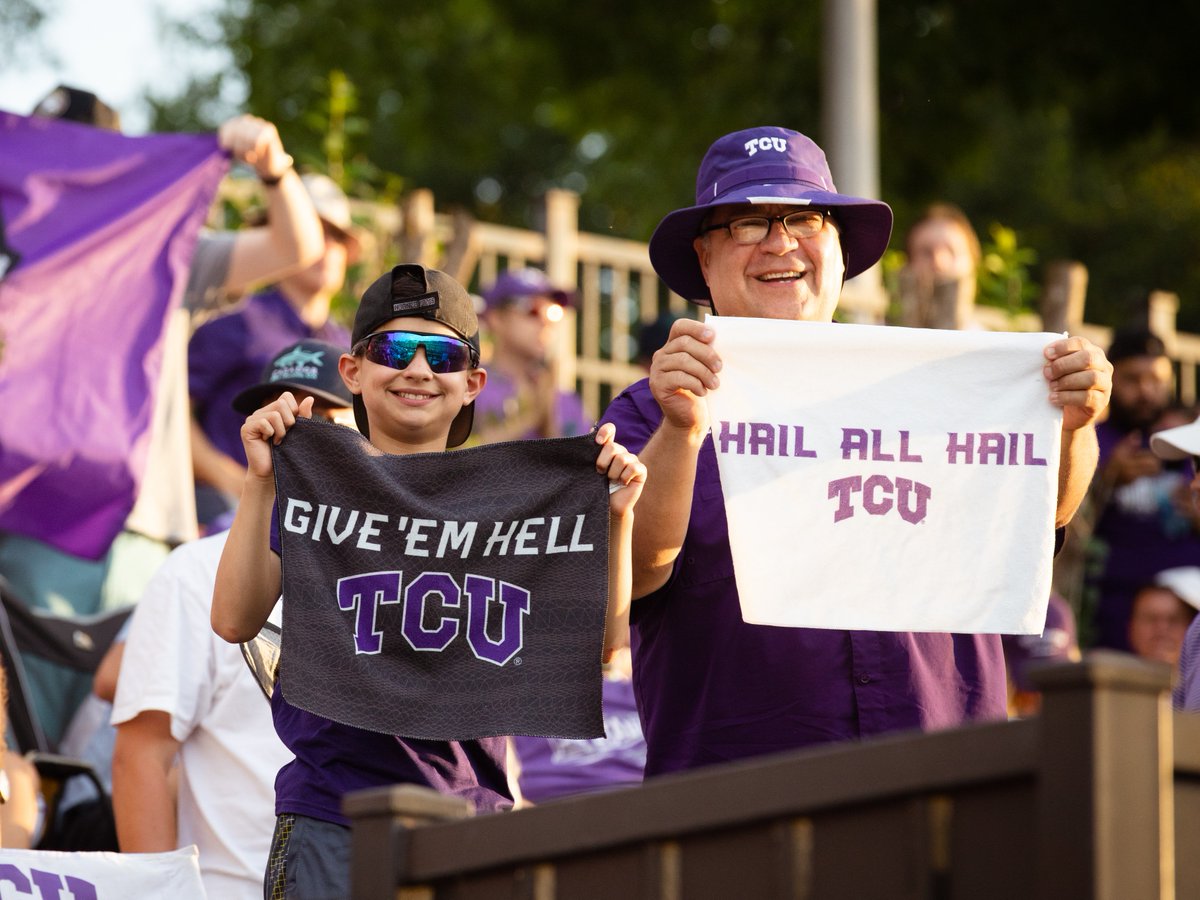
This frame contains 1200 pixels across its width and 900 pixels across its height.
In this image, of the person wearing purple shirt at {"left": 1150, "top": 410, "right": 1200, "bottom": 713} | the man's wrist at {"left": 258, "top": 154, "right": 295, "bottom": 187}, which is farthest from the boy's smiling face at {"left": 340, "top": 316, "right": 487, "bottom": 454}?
the man's wrist at {"left": 258, "top": 154, "right": 295, "bottom": 187}

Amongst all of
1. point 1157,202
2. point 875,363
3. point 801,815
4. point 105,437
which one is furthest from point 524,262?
point 1157,202

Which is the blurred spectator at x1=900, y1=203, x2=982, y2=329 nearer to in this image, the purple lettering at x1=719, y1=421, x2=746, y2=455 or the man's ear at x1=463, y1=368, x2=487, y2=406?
the man's ear at x1=463, y1=368, x2=487, y2=406

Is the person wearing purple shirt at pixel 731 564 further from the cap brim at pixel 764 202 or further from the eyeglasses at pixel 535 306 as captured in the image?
the eyeglasses at pixel 535 306

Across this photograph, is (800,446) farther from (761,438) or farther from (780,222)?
(780,222)

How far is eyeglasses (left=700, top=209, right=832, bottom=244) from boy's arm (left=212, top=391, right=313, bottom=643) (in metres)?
0.95

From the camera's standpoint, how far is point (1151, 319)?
11.0 meters

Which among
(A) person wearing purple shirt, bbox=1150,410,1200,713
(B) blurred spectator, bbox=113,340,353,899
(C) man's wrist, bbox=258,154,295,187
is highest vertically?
(C) man's wrist, bbox=258,154,295,187

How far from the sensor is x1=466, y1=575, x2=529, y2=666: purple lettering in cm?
342

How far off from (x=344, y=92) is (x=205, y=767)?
Result: 5.44m

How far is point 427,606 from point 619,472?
435 mm

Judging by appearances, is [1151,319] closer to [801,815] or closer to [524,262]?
[524,262]

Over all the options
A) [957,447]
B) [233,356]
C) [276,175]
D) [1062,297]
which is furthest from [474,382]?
[1062,297]

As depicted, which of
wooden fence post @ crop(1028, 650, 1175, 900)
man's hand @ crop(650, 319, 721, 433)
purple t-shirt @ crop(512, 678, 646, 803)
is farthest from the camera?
purple t-shirt @ crop(512, 678, 646, 803)

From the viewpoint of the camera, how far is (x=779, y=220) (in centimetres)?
374
